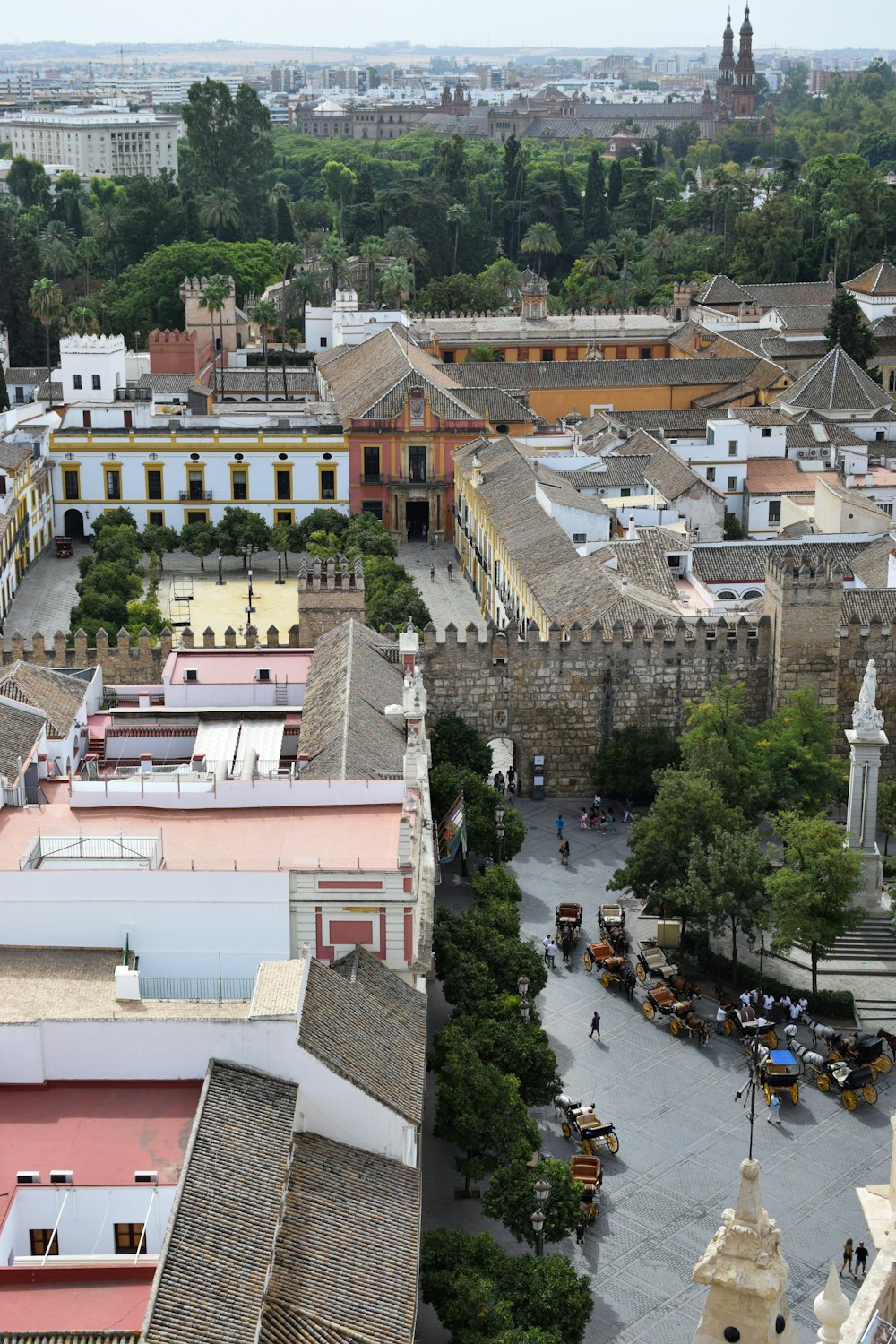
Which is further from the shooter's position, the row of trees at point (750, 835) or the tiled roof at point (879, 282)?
the tiled roof at point (879, 282)

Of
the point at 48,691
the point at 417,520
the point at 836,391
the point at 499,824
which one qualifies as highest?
the point at 48,691

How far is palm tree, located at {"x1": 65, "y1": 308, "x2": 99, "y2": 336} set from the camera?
94.4 meters

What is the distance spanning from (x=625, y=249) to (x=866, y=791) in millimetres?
82905

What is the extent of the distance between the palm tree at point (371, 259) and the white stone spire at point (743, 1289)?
92928mm

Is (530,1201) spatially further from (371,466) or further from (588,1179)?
(371,466)

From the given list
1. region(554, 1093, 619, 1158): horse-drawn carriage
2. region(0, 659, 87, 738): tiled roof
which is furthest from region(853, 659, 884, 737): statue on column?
region(0, 659, 87, 738): tiled roof

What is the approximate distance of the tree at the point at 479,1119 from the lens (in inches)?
1069

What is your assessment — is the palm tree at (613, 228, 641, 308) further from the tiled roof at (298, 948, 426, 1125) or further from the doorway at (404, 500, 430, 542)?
the tiled roof at (298, 948, 426, 1125)

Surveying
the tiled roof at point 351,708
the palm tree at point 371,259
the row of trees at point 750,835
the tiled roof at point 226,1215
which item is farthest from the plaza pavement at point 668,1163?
the palm tree at point 371,259

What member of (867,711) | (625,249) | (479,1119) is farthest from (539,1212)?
(625,249)

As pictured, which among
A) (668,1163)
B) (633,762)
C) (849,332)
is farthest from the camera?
(849,332)

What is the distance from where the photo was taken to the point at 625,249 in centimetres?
11512

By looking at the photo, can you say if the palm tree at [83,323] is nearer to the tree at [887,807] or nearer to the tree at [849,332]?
the tree at [849,332]

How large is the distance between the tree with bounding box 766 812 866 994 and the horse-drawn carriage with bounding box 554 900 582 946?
3.78 m
